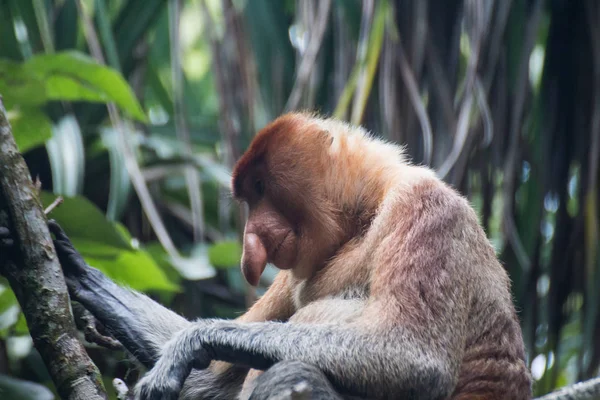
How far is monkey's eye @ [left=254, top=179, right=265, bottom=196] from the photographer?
11.5 ft

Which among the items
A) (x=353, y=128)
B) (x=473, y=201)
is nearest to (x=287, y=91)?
(x=473, y=201)

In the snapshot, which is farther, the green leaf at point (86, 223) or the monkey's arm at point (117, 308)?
the green leaf at point (86, 223)

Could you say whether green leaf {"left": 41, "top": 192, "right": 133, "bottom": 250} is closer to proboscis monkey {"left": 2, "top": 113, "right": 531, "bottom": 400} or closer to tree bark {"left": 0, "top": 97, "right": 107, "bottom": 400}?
proboscis monkey {"left": 2, "top": 113, "right": 531, "bottom": 400}

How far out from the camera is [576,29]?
5.08 metres

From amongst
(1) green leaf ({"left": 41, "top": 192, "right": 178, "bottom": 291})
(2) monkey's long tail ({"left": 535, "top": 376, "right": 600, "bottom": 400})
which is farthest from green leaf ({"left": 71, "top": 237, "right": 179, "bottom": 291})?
(2) monkey's long tail ({"left": 535, "top": 376, "right": 600, "bottom": 400})

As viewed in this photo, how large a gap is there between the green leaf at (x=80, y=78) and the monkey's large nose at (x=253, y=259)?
59.5 inches

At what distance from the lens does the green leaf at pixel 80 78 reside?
14.3ft

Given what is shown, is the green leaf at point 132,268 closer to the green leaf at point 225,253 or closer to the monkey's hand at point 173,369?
the monkey's hand at point 173,369

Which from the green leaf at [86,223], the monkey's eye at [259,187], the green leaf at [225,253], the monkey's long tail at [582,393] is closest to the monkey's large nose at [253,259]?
the monkey's eye at [259,187]

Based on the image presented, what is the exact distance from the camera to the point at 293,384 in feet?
9.04

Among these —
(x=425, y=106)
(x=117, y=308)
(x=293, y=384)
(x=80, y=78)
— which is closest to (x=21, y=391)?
(x=117, y=308)

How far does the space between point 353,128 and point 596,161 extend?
5.75 feet

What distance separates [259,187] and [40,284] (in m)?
1.06

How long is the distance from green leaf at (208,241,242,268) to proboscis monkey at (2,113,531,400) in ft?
4.26
